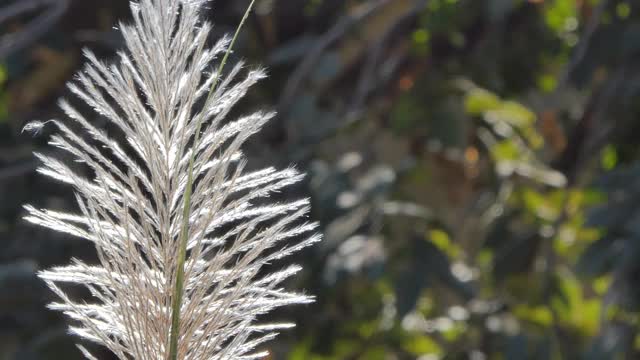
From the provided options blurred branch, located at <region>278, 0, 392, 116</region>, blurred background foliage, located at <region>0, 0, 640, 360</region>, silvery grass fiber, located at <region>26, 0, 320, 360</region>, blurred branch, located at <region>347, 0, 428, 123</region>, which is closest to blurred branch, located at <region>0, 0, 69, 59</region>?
blurred background foliage, located at <region>0, 0, 640, 360</region>

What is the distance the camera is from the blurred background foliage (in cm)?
268

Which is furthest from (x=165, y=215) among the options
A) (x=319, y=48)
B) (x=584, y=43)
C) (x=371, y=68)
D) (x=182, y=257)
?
(x=371, y=68)

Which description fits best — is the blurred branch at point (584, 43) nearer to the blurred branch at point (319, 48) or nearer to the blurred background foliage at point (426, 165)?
the blurred background foliage at point (426, 165)

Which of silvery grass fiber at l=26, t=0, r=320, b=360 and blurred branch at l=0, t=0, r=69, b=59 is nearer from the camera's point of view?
silvery grass fiber at l=26, t=0, r=320, b=360

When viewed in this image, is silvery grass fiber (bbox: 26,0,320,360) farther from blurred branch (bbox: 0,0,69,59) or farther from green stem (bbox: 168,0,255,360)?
blurred branch (bbox: 0,0,69,59)

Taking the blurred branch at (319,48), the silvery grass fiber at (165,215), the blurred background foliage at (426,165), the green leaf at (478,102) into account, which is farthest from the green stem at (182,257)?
the green leaf at (478,102)

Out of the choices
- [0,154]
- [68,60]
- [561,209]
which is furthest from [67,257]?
[561,209]

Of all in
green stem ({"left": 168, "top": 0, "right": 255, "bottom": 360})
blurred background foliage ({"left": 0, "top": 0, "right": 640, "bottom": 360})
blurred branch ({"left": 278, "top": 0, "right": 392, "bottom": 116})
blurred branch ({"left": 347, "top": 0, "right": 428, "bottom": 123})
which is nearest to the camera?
green stem ({"left": 168, "top": 0, "right": 255, "bottom": 360})

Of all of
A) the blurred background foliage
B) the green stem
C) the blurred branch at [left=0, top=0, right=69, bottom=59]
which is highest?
the blurred branch at [left=0, top=0, right=69, bottom=59]

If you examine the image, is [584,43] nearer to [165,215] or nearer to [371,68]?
[371,68]

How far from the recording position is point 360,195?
105 inches

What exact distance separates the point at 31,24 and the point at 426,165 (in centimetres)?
118

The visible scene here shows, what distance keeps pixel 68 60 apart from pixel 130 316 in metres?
2.56

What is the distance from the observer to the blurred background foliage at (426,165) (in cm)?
268
